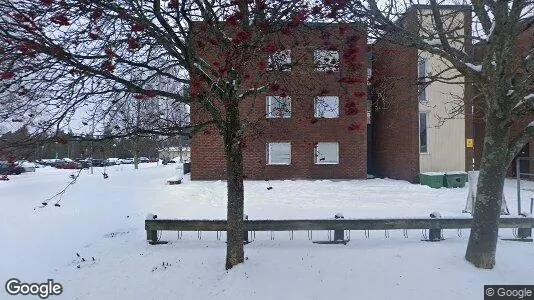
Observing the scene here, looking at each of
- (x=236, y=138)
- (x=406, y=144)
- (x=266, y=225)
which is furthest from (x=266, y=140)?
(x=236, y=138)

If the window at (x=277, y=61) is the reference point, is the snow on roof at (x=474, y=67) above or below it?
above

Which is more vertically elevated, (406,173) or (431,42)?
(431,42)

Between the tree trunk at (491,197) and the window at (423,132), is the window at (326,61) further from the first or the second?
the window at (423,132)

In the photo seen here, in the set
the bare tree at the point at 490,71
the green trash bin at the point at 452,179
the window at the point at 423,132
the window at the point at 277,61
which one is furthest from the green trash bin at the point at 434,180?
the window at the point at 277,61

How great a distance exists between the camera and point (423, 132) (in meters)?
19.5

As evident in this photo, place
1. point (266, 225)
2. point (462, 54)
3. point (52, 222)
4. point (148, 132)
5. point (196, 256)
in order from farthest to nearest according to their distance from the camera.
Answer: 1. point (52, 222)
2. point (266, 225)
3. point (196, 256)
4. point (462, 54)
5. point (148, 132)

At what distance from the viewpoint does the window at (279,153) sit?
21.0 meters

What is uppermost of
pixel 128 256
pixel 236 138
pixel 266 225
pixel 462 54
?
pixel 462 54

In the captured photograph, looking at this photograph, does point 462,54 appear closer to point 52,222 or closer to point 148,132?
point 148,132

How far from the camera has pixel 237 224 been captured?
5.71m

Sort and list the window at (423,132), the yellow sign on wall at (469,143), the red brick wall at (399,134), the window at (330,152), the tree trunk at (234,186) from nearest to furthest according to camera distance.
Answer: the tree trunk at (234,186) → the red brick wall at (399,134) → the yellow sign on wall at (469,143) → the window at (423,132) → the window at (330,152)

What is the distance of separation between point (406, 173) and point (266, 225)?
14605mm

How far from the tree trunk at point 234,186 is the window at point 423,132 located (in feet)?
51.3

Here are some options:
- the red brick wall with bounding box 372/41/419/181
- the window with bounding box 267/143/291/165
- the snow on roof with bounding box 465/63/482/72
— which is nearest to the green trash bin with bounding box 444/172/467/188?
the red brick wall with bounding box 372/41/419/181
